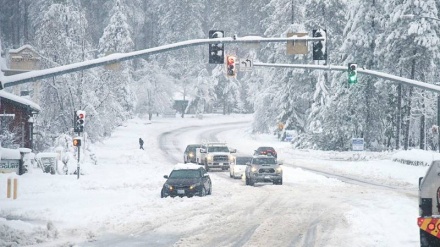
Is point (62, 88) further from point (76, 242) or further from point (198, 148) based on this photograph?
point (76, 242)

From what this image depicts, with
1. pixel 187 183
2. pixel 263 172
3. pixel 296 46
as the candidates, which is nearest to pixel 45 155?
pixel 263 172

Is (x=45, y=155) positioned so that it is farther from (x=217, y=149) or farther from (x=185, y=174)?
(x=185, y=174)

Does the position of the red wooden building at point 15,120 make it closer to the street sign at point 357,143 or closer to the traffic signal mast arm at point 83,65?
the traffic signal mast arm at point 83,65

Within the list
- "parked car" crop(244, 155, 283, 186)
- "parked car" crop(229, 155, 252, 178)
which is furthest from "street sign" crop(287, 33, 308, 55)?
"parked car" crop(229, 155, 252, 178)

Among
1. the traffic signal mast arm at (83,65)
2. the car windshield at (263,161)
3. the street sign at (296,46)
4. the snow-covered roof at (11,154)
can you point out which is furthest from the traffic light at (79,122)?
the street sign at (296,46)

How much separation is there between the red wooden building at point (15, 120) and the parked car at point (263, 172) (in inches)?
585

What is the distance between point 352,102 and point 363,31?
246 inches

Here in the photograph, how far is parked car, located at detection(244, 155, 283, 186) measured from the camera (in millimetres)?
32656

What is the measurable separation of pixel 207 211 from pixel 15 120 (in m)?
25.8

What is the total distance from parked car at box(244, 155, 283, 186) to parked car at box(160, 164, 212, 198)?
5.91m

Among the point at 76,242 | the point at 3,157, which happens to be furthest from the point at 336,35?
the point at 76,242

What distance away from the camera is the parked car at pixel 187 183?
2527cm

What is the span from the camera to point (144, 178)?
35.8 metres

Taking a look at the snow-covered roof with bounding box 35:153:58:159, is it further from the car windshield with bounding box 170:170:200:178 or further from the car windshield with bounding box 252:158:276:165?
the car windshield with bounding box 170:170:200:178
